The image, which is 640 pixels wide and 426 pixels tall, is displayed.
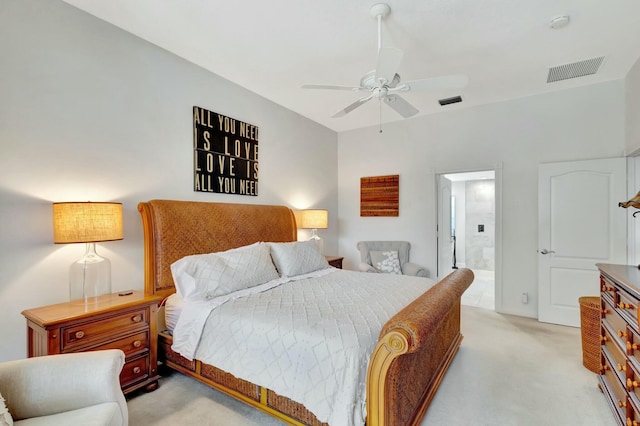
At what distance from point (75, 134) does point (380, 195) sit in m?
4.06

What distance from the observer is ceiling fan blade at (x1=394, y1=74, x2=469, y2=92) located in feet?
7.49

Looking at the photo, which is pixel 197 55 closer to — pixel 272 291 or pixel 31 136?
pixel 31 136

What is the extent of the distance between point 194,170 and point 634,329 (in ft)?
11.6

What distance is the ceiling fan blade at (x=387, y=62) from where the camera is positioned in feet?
6.52

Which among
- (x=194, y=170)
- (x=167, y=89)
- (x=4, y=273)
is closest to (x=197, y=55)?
(x=167, y=89)

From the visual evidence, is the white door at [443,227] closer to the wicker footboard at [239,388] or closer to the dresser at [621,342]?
the dresser at [621,342]

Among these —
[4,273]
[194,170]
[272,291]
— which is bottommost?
[272,291]

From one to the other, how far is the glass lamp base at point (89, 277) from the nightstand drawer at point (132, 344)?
1.14 feet

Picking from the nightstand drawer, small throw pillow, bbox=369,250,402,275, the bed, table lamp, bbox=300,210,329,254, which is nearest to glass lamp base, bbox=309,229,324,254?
table lamp, bbox=300,210,329,254

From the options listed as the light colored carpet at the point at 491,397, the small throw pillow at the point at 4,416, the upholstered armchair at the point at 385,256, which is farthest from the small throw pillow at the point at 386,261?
the small throw pillow at the point at 4,416

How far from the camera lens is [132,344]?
2199 mm

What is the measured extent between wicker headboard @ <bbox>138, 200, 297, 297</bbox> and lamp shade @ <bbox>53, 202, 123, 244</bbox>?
0.46 meters

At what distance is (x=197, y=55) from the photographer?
9.62 ft

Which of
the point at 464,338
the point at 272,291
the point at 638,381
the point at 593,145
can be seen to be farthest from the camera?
the point at 593,145
